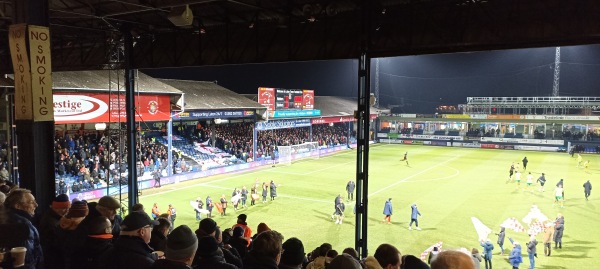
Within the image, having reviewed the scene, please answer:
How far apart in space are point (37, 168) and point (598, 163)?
4605cm

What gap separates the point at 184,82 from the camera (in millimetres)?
42188

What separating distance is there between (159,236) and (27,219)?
5.22ft

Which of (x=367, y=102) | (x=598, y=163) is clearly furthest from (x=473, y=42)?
(x=598, y=163)

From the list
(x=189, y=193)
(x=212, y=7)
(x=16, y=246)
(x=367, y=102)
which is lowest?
(x=189, y=193)

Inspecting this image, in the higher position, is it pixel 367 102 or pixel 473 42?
pixel 473 42

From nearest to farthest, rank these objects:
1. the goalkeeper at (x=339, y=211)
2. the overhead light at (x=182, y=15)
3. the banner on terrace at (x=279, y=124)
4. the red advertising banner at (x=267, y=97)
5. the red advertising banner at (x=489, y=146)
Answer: the overhead light at (x=182, y=15), the goalkeeper at (x=339, y=211), the red advertising banner at (x=267, y=97), the banner on terrace at (x=279, y=124), the red advertising banner at (x=489, y=146)

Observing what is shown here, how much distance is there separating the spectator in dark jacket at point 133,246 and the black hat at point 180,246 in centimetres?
48

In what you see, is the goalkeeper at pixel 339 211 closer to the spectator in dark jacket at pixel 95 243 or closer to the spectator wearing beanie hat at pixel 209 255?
the spectator in dark jacket at pixel 95 243

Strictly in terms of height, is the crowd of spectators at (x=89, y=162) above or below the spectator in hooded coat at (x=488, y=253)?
above

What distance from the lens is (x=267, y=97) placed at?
132 feet

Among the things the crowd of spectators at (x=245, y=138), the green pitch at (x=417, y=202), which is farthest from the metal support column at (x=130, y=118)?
the crowd of spectators at (x=245, y=138)

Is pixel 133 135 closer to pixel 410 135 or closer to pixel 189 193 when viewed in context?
pixel 189 193

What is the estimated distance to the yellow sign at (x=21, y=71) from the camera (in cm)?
748

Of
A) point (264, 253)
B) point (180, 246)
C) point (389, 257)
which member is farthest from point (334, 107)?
point (180, 246)
